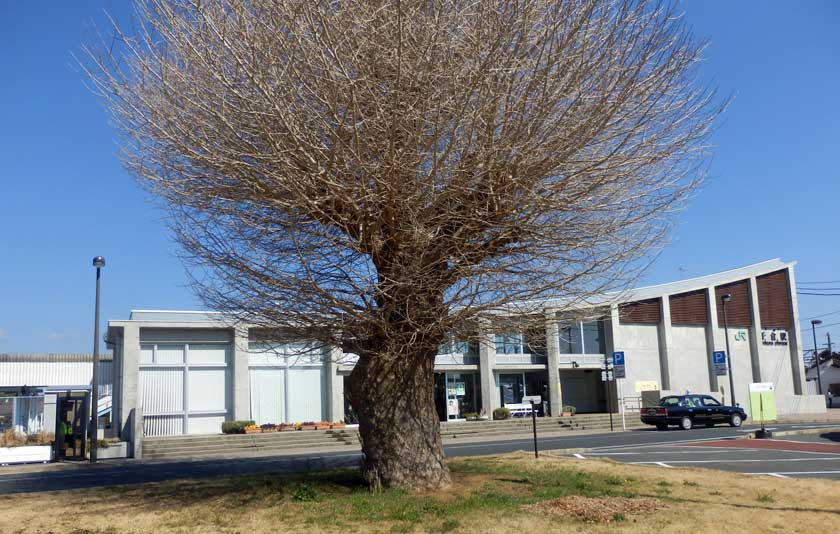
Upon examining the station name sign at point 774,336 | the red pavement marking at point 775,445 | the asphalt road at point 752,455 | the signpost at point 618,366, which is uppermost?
the station name sign at point 774,336

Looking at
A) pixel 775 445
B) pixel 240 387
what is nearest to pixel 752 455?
pixel 775 445

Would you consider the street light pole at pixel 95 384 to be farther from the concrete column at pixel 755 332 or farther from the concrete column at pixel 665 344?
the concrete column at pixel 755 332

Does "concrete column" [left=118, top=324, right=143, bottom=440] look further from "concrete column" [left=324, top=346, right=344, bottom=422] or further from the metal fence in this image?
"concrete column" [left=324, top=346, right=344, bottom=422]

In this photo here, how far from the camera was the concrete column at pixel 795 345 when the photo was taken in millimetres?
46094

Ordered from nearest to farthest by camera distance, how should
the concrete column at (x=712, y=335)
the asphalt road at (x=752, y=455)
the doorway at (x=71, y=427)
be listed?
the asphalt road at (x=752, y=455) < the doorway at (x=71, y=427) < the concrete column at (x=712, y=335)

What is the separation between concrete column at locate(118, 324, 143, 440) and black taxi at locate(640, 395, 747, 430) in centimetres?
2042

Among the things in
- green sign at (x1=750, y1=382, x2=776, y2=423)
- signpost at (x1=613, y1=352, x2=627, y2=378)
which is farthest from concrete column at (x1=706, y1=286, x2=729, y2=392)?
signpost at (x1=613, y1=352, x2=627, y2=378)

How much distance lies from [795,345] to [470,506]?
43159 mm

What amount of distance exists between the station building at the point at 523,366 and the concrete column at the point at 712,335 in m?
0.08

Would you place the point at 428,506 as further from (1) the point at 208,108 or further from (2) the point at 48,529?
(1) the point at 208,108

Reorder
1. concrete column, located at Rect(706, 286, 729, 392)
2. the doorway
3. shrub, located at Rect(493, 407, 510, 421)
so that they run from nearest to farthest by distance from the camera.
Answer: the doorway < shrub, located at Rect(493, 407, 510, 421) < concrete column, located at Rect(706, 286, 729, 392)

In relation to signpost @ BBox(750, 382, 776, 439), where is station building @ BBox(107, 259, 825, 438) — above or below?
above

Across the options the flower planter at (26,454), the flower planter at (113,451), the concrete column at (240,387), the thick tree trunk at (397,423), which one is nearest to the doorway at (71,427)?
the flower planter at (26,454)

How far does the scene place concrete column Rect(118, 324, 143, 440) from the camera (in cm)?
2856
